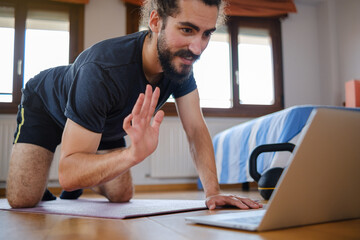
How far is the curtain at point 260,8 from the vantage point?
4.13 meters

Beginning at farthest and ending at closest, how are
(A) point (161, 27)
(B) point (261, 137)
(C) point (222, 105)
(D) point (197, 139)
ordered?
(C) point (222, 105), (B) point (261, 137), (D) point (197, 139), (A) point (161, 27)

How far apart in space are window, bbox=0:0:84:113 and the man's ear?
256cm

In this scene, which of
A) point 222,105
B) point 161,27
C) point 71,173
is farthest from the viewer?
point 222,105

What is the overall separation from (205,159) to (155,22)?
578mm

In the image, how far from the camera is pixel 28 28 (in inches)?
145

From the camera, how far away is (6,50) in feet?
12.1

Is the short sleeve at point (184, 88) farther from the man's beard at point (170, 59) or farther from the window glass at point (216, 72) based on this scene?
the window glass at point (216, 72)

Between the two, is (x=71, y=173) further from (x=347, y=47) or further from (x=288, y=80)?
(x=347, y=47)

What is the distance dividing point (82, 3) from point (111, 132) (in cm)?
268

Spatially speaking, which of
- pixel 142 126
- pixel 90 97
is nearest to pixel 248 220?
pixel 142 126

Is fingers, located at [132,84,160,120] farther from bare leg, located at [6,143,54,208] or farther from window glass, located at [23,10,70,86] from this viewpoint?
window glass, located at [23,10,70,86]

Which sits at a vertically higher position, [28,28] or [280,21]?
[280,21]

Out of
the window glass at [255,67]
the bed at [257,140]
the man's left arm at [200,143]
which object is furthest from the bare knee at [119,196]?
the window glass at [255,67]

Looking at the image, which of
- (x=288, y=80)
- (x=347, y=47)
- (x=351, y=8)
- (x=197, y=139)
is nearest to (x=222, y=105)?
(x=288, y=80)
